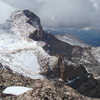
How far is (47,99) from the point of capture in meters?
64.6

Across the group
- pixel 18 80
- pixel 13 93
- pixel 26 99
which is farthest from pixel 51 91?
pixel 18 80

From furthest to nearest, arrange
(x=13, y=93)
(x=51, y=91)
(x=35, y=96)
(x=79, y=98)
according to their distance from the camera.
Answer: (x=13, y=93)
(x=79, y=98)
(x=51, y=91)
(x=35, y=96)

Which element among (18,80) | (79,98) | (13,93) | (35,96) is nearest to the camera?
(35,96)

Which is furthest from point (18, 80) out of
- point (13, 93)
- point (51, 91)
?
point (51, 91)

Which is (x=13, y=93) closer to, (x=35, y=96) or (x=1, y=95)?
(x=1, y=95)

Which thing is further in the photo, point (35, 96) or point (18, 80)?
point (18, 80)

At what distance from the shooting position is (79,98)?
75312mm

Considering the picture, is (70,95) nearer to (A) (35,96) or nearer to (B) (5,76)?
(A) (35,96)

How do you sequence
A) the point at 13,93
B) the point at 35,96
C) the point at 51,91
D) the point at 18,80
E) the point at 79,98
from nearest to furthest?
1. the point at 35,96
2. the point at 51,91
3. the point at 79,98
4. the point at 13,93
5. the point at 18,80

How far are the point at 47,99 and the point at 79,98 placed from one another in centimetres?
1283

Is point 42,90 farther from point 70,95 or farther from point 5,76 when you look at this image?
point 5,76

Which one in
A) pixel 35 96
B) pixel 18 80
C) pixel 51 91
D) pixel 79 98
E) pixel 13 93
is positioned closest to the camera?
pixel 35 96

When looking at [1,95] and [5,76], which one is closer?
[1,95]

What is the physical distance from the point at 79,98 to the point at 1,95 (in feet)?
59.6
